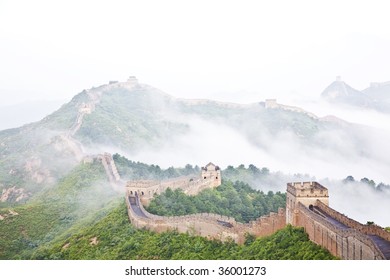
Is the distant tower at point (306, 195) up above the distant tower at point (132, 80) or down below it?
below

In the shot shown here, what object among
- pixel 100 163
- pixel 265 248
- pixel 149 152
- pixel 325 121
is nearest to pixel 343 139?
pixel 325 121

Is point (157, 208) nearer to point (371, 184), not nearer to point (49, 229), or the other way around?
point (49, 229)

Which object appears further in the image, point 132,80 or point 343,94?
point 132,80

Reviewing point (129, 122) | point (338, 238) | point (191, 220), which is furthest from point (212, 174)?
point (129, 122)

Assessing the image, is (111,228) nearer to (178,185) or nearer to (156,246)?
(156,246)

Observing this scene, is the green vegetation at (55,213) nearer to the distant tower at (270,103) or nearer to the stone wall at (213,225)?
the stone wall at (213,225)

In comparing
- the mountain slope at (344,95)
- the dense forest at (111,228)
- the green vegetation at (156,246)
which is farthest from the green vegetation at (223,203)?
the mountain slope at (344,95)

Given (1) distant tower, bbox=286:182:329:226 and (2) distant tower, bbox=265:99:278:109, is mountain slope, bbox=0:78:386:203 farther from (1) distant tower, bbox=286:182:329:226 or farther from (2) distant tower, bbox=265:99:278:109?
(1) distant tower, bbox=286:182:329:226
